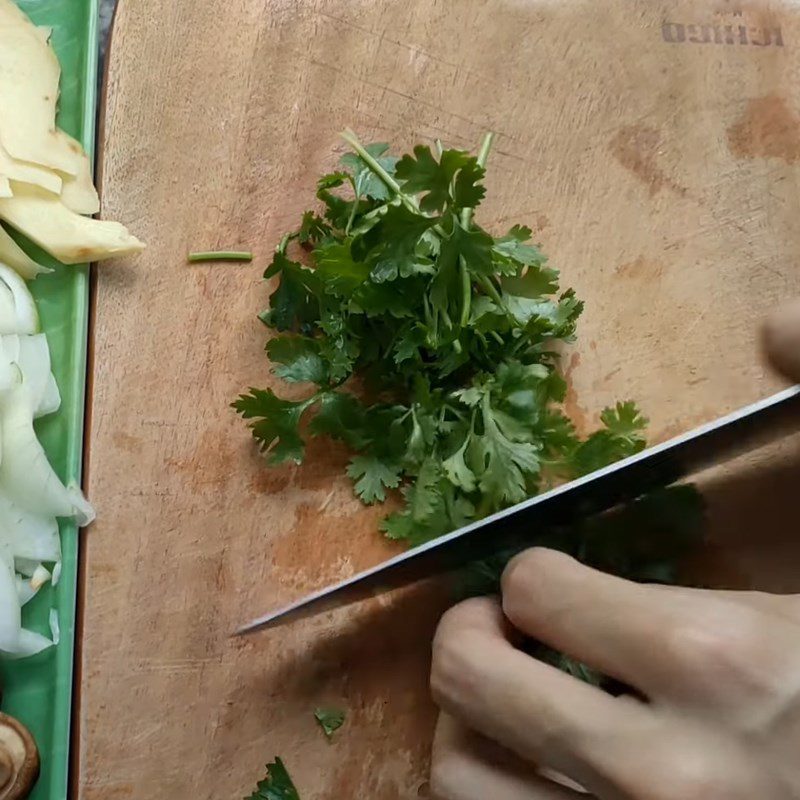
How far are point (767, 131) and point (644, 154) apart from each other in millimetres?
221

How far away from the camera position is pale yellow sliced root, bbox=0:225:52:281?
4.80ft

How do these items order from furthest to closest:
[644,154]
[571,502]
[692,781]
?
[644,154], [571,502], [692,781]

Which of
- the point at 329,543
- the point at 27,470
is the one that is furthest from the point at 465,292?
the point at 27,470

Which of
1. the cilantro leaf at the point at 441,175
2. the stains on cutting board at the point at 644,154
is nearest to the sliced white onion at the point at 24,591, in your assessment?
the cilantro leaf at the point at 441,175

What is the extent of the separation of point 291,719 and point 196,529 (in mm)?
326

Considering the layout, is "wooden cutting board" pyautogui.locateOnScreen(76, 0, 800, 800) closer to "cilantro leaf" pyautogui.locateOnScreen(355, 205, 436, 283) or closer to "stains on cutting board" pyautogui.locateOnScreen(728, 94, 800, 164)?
"stains on cutting board" pyautogui.locateOnScreen(728, 94, 800, 164)

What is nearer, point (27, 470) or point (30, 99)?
point (27, 470)

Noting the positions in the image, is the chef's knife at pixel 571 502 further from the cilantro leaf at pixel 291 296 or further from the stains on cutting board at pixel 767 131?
the stains on cutting board at pixel 767 131

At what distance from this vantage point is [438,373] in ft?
4.63

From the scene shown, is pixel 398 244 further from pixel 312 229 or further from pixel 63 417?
pixel 63 417

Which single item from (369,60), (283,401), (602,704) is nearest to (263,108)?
(369,60)

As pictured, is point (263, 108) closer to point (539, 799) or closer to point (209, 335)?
point (209, 335)

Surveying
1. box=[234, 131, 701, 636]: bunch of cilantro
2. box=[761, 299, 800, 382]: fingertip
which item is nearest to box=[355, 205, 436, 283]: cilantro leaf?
box=[234, 131, 701, 636]: bunch of cilantro

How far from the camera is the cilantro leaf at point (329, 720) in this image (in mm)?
1350
